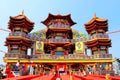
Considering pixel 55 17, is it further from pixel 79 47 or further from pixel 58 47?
pixel 79 47

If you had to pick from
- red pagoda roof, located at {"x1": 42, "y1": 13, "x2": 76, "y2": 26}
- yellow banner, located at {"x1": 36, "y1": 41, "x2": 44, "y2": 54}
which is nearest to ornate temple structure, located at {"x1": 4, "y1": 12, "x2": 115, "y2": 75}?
yellow banner, located at {"x1": 36, "y1": 41, "x2": 44, "y2": 54}

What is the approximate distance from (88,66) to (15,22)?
1689cm

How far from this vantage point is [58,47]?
114ft

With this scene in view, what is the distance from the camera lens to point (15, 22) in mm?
31688

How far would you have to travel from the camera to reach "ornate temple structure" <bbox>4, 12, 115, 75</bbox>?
2912 centimetres

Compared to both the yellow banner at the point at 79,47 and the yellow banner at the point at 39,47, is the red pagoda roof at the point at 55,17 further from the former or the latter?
the yellow banner at the point at 79,47

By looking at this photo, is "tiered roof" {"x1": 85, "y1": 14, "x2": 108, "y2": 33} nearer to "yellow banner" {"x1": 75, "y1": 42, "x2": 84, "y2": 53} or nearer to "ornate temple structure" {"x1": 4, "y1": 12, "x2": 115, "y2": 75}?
"ornate temple structure" {"x1": 4, "y1": 12, "x2": 115, "y2": 75}

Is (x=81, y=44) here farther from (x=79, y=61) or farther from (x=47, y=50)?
(x=47, y=50)

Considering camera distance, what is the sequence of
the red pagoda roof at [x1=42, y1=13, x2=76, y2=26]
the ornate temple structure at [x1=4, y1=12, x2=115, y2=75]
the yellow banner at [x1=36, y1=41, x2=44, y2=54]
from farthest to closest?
the red pagoda roof at [x1=42, y1=13, x2=76, y2=26] < the yellow banner at [x1=36, y1=41, x2=44, y2=54] < the ornate temple structure at [x1=4, y1=12, x2=115, y2=75]

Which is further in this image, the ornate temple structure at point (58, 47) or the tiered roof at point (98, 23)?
the tiered roof at point (98, 23)

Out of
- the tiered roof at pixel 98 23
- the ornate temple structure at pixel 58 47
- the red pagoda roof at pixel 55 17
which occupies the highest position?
the red pagoda roof at pixel 55 17

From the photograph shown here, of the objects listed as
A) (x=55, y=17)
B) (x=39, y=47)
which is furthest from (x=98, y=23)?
(x=39, y=47)

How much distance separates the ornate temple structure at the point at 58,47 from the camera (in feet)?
95.6

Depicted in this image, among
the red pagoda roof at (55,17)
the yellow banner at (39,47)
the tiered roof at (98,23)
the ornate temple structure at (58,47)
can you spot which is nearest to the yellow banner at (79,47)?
the ornate temple structure at (58,47)
